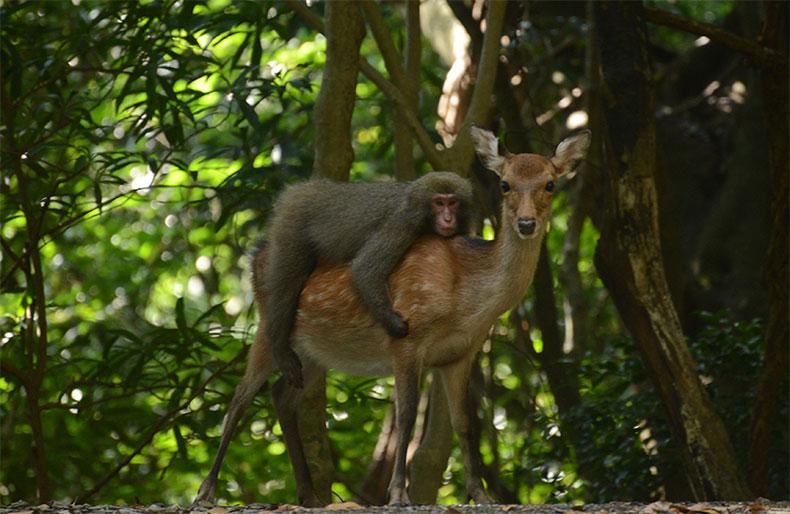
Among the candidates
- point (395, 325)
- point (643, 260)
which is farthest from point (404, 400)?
point (643, 260)

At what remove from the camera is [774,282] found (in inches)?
358

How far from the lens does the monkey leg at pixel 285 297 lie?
25.6ft

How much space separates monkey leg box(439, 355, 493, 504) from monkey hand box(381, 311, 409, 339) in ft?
1.82

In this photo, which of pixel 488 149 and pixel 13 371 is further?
pixel 13 371

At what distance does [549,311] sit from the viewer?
447 inches

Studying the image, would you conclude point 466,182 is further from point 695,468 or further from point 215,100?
point 215,100

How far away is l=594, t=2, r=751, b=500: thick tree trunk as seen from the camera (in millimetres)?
8336

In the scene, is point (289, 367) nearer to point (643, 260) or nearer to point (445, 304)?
point (445, 304)

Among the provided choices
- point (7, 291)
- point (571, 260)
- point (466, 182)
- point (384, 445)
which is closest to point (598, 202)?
point (571, 260)

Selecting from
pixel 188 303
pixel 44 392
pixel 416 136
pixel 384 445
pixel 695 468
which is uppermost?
pixel 188 303

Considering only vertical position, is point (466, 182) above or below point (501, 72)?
below

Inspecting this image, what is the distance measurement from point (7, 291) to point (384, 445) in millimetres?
4015

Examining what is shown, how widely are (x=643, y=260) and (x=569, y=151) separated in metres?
1.26

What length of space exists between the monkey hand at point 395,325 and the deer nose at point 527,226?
0.87m
